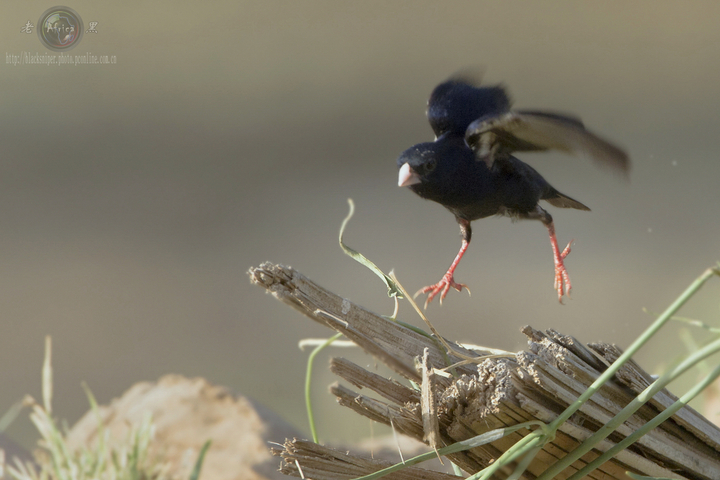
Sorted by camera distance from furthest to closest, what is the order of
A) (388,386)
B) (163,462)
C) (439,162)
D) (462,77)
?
(462,77) < (439,162) < (163,462) < (388,386)

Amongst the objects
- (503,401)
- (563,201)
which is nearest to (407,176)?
(563,201)

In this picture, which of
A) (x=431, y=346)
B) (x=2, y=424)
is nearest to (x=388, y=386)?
(x=431, y=346)

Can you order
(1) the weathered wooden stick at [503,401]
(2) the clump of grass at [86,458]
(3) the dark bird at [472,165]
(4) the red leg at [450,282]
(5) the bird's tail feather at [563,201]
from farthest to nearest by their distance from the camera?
(5) the bird's tail feather at [563,201] → (4) the red leg at [450,282] → (3) the dark bird at [472,165] → (2) the clump of grass at [86,458] → (1) the weathered wooden stick at [503,401]

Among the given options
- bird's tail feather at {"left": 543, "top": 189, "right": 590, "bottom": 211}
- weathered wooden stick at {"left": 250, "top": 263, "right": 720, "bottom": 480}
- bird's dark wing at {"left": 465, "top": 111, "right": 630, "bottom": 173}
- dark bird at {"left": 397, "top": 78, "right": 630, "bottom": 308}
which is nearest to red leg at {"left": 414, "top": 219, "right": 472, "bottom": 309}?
dark bird at {"left": 397, "top": 78, "right": 630, "bottom": 308}

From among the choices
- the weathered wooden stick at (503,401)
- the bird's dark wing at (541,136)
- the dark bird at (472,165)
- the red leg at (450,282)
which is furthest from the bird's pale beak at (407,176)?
the weathered wooden stick at (503,401)

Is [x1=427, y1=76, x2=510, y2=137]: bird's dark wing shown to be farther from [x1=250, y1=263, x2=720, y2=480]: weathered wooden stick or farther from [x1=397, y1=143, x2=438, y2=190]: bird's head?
[x1=250, y1=263, x2=720, y2=480]: weathered wooden stick

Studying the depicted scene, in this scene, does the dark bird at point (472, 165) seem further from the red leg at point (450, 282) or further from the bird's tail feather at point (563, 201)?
the bird's tail feather at point (563, 201)

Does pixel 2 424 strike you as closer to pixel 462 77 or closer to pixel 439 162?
pixel 439 162
